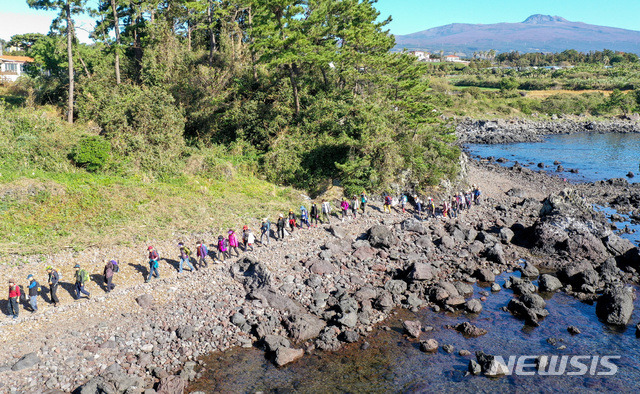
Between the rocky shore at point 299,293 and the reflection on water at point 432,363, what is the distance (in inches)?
22.8

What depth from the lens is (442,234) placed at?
2725 centimetres

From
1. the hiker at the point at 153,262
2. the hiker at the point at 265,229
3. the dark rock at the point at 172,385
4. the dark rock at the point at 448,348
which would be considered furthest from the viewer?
the hiker at the point at 265,229

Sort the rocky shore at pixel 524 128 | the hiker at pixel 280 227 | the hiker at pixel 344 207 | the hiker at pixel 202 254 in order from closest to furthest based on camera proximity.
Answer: the hiker at pixel 202 254 → the hiker at pixel 280 227 → the hiker at pixel 344 207 → the rocky shore at pixel 524 128

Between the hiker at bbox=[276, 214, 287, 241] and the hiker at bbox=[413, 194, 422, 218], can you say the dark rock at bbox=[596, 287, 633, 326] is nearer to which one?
the hiker at bbox=[413, 194, 422, 218]

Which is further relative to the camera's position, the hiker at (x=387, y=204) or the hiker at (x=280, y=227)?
the hiker at (x=387, y=204)

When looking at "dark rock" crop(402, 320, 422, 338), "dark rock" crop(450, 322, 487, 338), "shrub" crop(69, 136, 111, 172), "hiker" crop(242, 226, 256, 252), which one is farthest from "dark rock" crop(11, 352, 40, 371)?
"dark rock" crop(450, 322, 487, 338)

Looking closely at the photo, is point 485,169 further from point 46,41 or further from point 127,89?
point 46,41

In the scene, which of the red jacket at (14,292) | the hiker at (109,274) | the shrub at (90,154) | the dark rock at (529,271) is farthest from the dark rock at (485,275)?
the shrub at (90,154)

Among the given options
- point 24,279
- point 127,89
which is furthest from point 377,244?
point 127,89

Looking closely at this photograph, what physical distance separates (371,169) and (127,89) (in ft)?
68.0

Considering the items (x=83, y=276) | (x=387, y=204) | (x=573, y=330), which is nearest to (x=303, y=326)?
(x=83, y=276)

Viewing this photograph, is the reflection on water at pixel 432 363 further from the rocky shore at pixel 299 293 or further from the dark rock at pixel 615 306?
the rocky shore at pixel 299 293

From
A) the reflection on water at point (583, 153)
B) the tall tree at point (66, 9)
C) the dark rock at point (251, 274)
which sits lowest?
the dark rock at point (251, 274)

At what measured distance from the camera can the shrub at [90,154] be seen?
2656 centimetres
